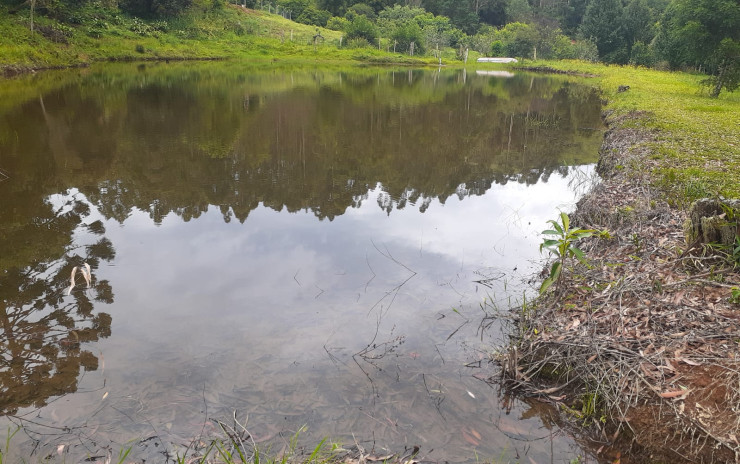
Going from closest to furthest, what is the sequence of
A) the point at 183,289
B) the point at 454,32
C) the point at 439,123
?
the point at 183,289 < the point at 439,123 < the point at 454,32

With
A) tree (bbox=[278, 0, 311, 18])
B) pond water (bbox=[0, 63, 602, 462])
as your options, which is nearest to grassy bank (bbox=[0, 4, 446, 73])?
tree (bbox=[278, 0, 311, 18])

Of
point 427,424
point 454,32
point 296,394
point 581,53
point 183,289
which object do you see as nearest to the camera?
point 427,424

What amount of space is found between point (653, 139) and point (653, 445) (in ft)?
37.7

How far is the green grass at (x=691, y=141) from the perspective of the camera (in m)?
8.11

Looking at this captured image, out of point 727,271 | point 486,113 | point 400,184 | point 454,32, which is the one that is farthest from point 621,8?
point 727,271

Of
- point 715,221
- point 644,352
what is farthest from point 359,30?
point 644,352

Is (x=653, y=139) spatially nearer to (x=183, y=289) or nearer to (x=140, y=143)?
(x=183, y=289)

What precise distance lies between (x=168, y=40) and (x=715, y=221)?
5088 centimetres

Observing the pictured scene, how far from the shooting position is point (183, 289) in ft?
20.4

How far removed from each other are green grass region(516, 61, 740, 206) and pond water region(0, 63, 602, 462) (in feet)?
6.53

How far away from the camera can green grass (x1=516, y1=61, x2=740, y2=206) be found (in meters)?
8.11

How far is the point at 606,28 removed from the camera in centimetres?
6688

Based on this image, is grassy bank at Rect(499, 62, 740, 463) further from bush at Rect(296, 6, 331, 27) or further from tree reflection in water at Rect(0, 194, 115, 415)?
bush at Rect(296, 6, 331, 27)

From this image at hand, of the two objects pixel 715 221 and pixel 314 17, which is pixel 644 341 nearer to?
pixel 715 221
